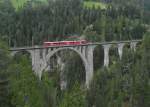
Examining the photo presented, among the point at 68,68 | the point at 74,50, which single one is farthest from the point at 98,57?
the point at 74,50

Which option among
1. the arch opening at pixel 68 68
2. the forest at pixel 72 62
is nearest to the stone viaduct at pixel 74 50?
the forest at pixel 72 62

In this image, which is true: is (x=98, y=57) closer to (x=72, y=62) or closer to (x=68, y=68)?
(x=72, y=62)

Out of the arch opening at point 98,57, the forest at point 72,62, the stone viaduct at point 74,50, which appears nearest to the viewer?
the forest at point 72,62

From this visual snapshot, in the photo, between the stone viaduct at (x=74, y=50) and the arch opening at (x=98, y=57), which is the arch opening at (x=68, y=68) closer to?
the stone viaduct at (x=74, y=50)

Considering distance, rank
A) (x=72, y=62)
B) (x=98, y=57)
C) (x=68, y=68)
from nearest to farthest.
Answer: (x=68, y=68), (x=72, y=62), (x=98, y=57)

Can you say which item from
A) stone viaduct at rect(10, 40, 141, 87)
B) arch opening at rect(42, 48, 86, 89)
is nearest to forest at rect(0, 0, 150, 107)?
arch opening at rect(42, 48, 86, 89)
